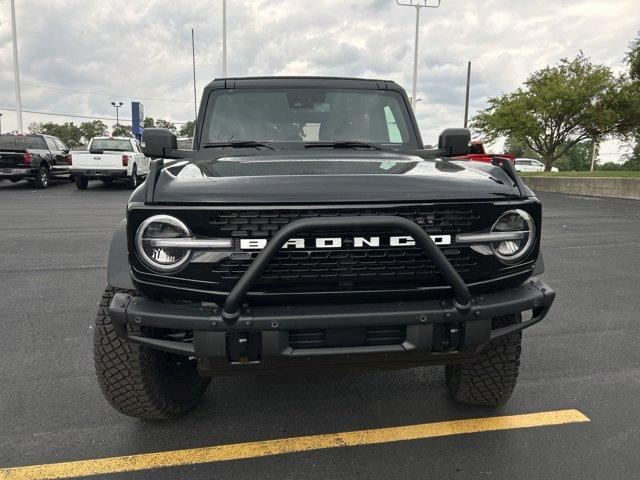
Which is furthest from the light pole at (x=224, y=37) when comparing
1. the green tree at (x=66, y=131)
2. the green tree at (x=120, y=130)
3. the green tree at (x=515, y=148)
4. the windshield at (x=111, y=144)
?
the green tree at (x=66, y=131)

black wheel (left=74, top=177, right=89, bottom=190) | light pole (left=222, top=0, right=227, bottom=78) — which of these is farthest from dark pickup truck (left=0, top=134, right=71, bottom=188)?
light pole (left=222, top=0, right=227, bottom=78)

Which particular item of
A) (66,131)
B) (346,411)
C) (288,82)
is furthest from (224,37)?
(66,131)

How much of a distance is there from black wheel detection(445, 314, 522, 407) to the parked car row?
1478 cm

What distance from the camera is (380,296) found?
2115mm

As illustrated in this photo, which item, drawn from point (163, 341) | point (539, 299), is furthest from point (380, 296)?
point (163, 341)

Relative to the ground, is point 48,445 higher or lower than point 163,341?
lower

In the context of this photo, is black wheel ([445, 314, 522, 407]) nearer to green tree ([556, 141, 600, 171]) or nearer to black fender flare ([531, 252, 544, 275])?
black fender flare ([531, 252, 544, 275])

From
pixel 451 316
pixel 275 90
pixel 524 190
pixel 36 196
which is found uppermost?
pixel 275 90

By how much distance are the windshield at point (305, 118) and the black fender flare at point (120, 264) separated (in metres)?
1.37

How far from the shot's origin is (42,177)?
16.9m

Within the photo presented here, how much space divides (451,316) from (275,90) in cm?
234

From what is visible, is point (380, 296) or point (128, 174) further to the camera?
point (128, 174)

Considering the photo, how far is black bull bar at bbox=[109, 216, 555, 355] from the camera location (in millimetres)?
1924

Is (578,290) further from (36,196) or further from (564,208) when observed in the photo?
(36,196)
